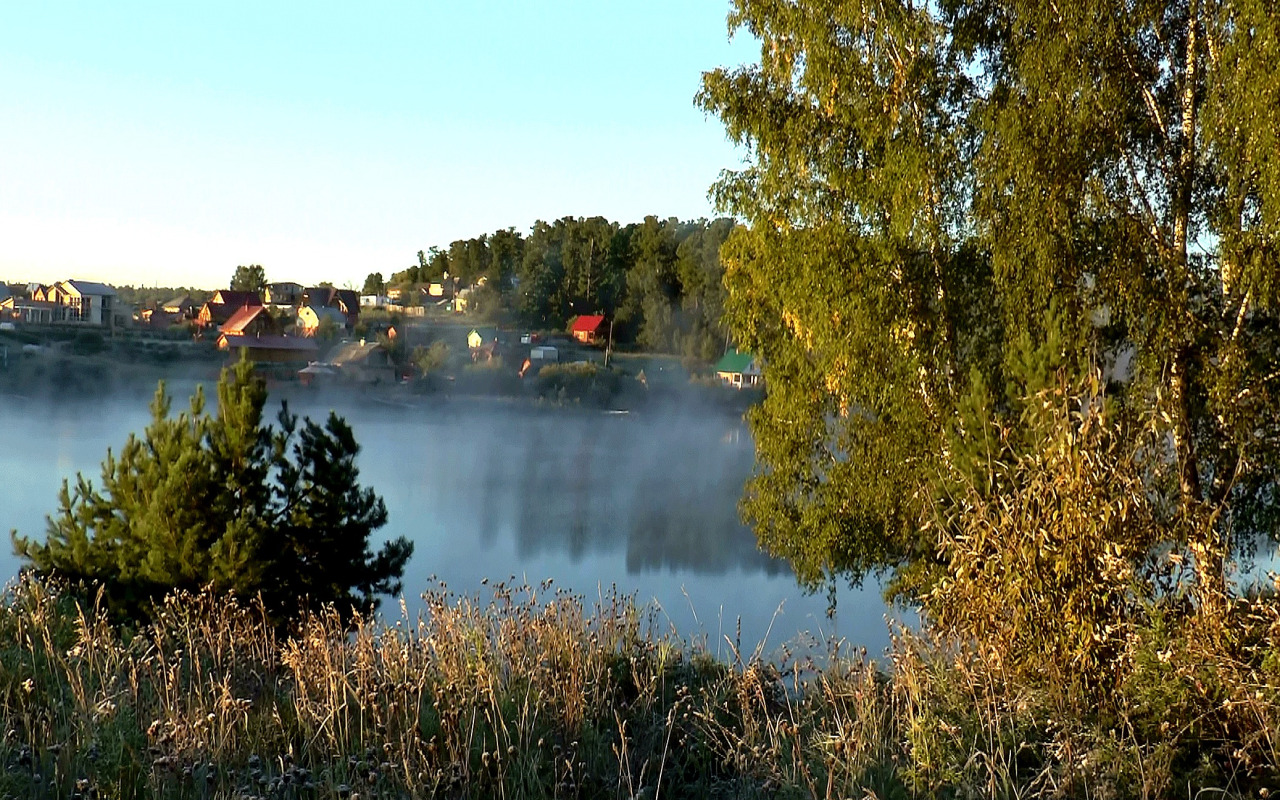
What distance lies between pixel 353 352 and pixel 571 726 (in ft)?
90.4

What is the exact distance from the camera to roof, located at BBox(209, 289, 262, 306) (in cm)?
2662

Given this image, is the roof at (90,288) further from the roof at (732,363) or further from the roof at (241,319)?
the roof at (732,363)

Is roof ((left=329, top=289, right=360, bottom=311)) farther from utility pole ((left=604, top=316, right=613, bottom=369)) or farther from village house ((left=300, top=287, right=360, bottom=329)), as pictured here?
utility pole ((left=604, top=316, right=613, bottom=369))

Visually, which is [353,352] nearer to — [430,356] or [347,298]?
[347,298]

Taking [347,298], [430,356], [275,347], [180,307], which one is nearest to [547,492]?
[275,347]

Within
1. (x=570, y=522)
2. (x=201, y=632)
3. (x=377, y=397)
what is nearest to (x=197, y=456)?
(x=201, y=632)

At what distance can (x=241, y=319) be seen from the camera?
1011 inches

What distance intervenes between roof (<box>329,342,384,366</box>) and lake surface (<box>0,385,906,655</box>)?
1159 mm

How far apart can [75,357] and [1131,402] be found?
24.3 meters

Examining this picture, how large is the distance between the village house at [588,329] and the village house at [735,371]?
327 centimetres

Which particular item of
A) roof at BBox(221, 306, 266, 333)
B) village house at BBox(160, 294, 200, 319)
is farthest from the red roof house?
village house at BBox(160, 294, 200, 319)

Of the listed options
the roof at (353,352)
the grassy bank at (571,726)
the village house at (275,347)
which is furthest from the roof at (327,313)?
the grassy bank at (571,726)

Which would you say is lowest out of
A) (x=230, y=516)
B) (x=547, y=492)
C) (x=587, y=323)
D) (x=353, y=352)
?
(x=547, y=492)

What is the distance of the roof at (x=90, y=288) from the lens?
84.0 ft
